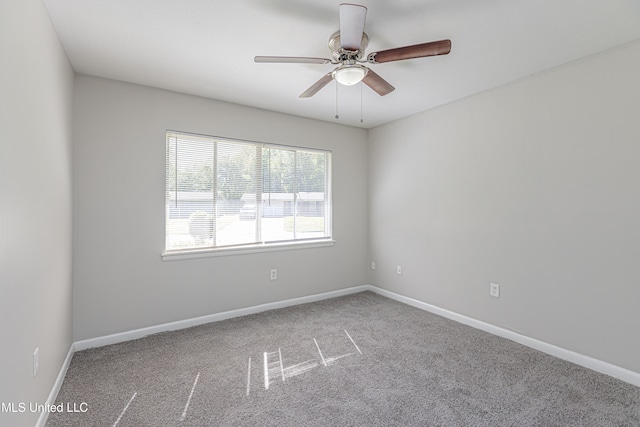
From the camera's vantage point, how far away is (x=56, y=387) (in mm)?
2025

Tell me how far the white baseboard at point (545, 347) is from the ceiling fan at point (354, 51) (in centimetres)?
254

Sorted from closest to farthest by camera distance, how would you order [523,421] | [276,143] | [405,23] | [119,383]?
[523,421]
[405,23]
[119,383]
[276,143]

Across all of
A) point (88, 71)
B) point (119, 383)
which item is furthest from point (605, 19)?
point (119, 383)

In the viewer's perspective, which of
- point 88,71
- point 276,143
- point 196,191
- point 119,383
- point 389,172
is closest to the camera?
point 119,383

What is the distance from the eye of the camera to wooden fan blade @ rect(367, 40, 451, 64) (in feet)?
5.62

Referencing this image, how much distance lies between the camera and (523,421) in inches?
70.2

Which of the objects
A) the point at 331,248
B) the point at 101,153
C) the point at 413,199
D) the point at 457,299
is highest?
the point at 101,153

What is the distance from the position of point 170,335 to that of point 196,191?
1.45m

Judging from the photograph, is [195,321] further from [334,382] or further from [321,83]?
[321,83]

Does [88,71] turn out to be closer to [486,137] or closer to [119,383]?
[119,383]

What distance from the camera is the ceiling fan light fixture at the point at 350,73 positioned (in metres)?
1.98

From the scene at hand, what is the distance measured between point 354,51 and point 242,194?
2119 mm

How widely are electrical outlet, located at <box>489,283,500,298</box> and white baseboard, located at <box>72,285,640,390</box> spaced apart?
1.01 ft

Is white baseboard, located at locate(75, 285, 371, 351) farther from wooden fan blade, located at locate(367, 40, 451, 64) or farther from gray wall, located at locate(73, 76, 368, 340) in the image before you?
wooden fan blade, located at locate(367, 40, 451, 64)
